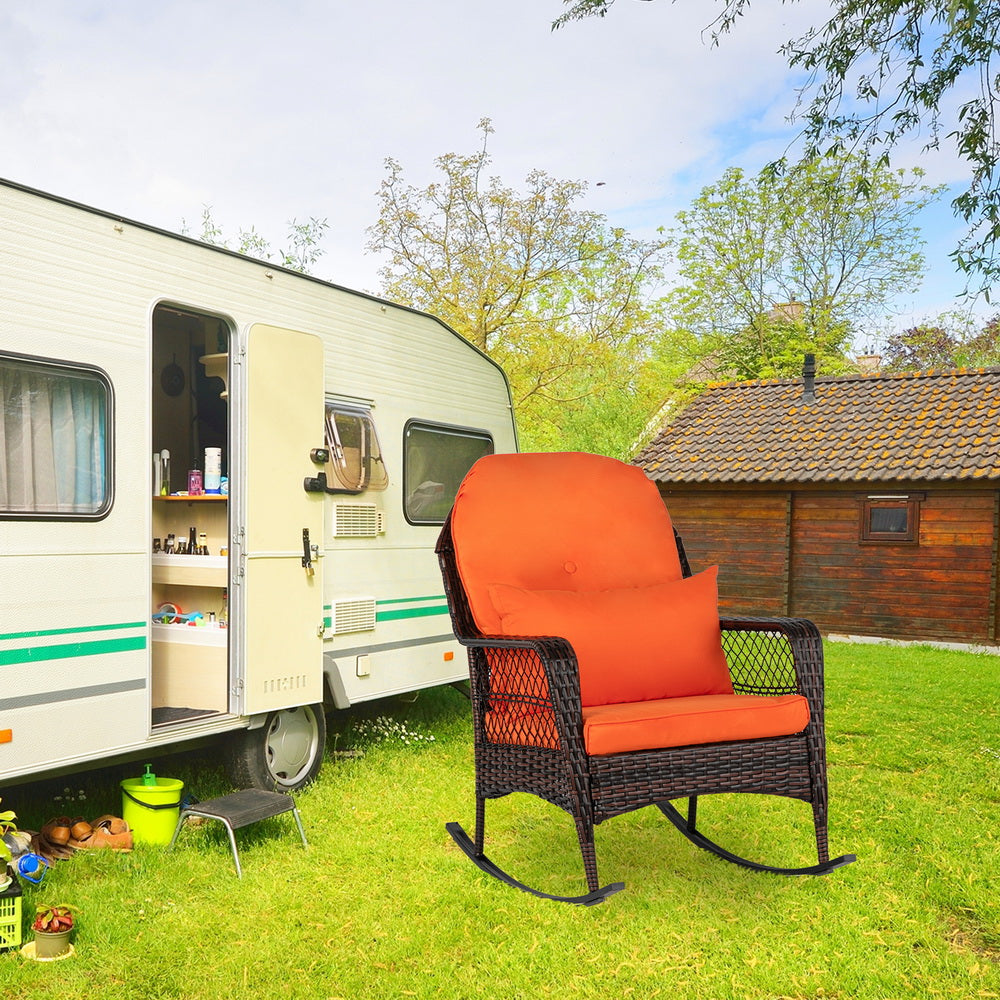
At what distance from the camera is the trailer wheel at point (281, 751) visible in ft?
15.9

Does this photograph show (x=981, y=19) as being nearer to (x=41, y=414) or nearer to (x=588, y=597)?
(x=588, y=597)

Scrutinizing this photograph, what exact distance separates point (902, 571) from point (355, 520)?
29.8 ft

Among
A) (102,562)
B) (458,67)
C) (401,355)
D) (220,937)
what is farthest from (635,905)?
(458,67)

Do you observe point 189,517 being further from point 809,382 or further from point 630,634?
point 809,382

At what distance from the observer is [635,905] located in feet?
12.1

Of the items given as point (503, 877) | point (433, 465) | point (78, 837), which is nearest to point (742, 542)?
point (433, 465)

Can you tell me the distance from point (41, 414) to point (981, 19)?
5207 mm

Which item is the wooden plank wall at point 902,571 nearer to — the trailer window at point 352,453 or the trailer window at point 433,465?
the trailer window at point 433,465

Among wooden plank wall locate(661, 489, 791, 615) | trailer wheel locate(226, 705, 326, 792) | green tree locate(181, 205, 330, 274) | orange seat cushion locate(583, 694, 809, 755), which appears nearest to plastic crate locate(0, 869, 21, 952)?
trailer wheel locate(226, 705, 326, 792)

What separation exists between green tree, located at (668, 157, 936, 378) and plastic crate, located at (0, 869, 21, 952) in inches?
860

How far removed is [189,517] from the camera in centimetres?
563

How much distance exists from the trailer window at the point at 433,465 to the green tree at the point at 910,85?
8.20 ft

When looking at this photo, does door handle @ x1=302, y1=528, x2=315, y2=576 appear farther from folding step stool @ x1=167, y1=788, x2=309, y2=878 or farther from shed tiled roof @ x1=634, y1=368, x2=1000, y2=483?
shed tiled roof @ x1=634, y1=368, x2=1000, y2=483

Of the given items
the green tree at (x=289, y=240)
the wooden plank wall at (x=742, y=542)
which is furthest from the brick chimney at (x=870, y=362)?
the green tree at (x=289, y=240)
